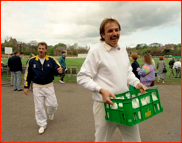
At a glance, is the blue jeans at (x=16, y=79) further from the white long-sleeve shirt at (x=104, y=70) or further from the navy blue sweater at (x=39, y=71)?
the white long-sleeve shirt at (x=104, y=70)

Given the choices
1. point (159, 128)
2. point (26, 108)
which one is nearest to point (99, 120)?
point (159, 128)

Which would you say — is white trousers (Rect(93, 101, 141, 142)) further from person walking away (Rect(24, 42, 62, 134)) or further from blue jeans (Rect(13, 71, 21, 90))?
blue jeans (Rect(13, 71, 21, 90))

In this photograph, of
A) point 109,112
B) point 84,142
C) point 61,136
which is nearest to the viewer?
point 109,112

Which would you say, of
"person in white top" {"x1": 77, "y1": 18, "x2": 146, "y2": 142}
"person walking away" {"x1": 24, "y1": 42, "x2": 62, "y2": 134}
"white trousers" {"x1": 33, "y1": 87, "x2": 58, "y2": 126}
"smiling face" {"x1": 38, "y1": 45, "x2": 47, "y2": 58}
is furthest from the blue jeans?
"person in white top" {"x1": 77, "y1": 18, "x2": 146, "y2": 142}

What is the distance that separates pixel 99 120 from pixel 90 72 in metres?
0.67

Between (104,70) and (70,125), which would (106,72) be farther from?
(70,125)

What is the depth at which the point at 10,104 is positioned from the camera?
6.02 meters

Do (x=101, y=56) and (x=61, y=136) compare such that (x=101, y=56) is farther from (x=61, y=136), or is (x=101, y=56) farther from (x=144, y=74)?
(x=144, y=74)

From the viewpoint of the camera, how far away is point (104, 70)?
6.53ft

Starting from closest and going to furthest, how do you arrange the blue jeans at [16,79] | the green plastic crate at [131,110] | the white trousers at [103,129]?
the green plastic crate at [131,110]
the white trousers at [103,129]
the blue jeans at [16,79]

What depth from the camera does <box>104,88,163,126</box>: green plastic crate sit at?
1634mm

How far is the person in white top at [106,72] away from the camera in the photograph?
195 cm

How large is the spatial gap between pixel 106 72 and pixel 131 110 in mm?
592

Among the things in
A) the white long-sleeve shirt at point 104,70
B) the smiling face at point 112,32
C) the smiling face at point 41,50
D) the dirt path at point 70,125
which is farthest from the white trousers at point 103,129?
the smiling face at point 41,50
